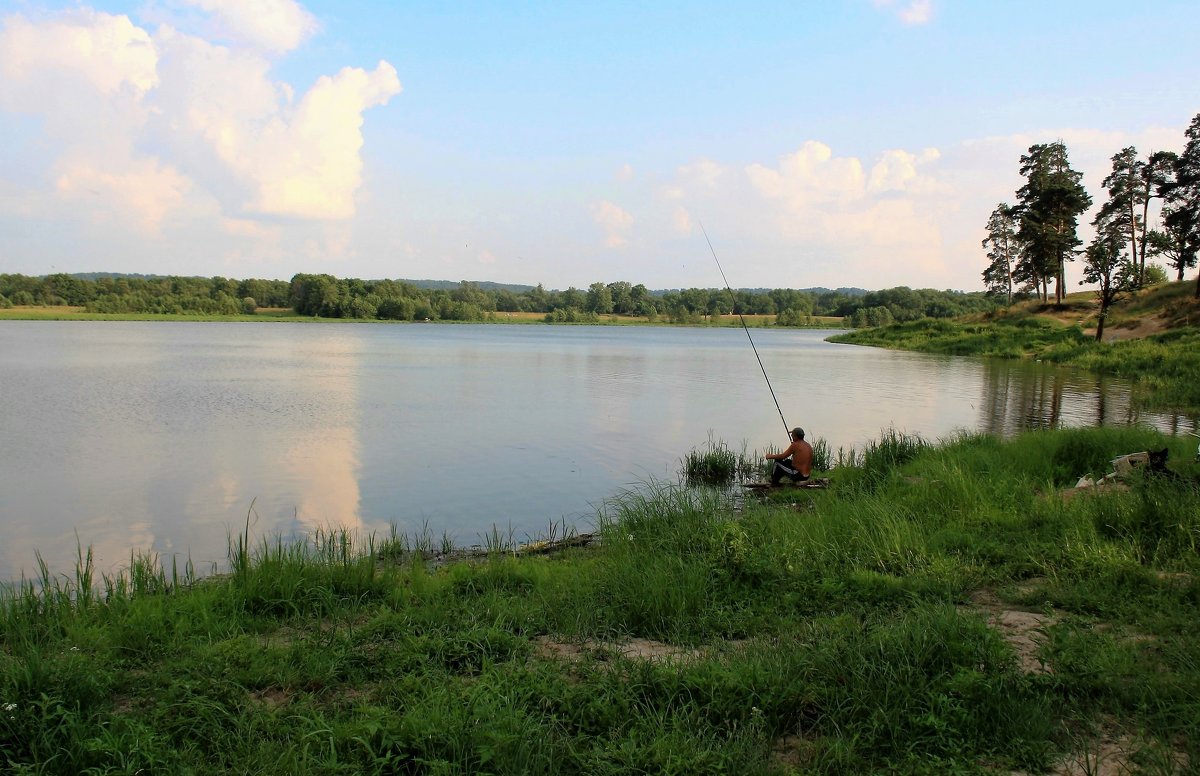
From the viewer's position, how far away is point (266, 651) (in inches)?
189

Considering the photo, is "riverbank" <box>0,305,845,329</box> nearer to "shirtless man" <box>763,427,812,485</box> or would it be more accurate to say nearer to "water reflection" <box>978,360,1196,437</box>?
"water reflection" <box>978,360,1196,437</box>

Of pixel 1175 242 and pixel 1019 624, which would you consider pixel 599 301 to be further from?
pixel 1019 624

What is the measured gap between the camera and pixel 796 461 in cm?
1257

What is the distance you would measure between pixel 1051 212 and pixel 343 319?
10004cm

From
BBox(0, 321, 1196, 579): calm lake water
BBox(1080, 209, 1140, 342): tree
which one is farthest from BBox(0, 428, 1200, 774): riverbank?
BBox(1080, 209, 1140, 342): tree

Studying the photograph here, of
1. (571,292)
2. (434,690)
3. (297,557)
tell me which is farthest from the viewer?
(571,292)

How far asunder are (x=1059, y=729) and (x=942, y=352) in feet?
190

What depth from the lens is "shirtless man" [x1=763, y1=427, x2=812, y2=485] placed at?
492 inches

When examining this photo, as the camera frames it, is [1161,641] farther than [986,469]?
No

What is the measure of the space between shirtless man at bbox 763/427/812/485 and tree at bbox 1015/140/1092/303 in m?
54.3

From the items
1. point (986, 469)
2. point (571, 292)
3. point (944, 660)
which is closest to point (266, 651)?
point (944, 660)

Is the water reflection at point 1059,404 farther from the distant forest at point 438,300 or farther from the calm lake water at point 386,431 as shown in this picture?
the distant forest at point 438,300

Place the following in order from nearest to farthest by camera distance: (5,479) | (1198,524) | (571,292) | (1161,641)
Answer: (1161,641) < (1198,524) < (5,479) < (571,292)

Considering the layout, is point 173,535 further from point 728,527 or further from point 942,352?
point 942,352
